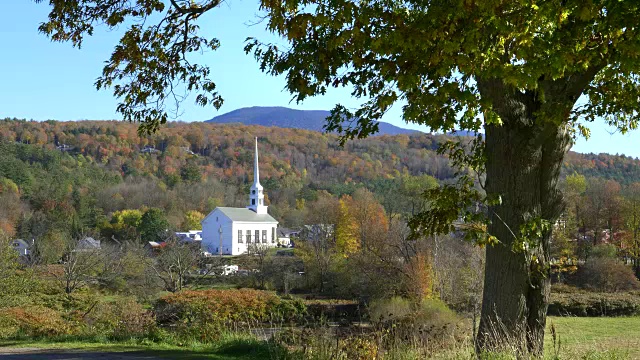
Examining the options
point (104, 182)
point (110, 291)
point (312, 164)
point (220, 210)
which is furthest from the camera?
point (312, 164)

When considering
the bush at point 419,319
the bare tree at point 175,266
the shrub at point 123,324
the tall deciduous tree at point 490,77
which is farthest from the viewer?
the bare tree at point 175,266

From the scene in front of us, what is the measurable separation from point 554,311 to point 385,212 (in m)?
39.6

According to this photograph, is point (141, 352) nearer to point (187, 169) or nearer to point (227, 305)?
point (227, 305)

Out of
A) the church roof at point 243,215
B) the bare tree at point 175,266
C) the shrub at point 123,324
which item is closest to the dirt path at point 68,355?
the shrub at point 123,324

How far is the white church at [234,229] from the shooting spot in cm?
8419

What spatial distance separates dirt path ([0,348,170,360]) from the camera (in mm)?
10648

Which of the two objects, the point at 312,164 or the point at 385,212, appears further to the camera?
the point at 312,164

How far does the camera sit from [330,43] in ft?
24.5

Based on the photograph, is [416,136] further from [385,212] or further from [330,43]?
[330,43]

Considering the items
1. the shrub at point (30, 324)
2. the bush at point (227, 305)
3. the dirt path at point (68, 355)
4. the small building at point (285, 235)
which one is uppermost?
the dirt path at point (68, 355)

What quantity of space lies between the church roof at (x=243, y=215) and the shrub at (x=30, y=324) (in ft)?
209

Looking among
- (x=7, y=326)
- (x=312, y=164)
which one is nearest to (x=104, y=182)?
(x=312, y=164)

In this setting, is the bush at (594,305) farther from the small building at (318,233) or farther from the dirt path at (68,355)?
the dirt path at (68,355)

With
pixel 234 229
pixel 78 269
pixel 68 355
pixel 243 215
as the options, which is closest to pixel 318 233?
pixel 78 269
